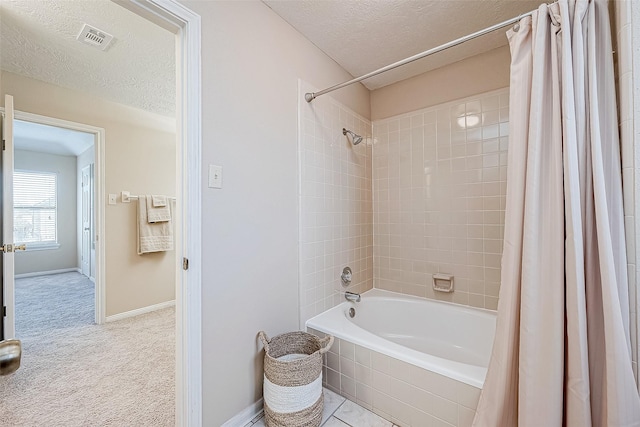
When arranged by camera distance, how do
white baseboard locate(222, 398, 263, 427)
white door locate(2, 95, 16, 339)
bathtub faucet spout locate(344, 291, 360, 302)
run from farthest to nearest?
bathtub faucet spout locate(344, 291, 360, 302)
white door locate(2, 95, 16, 339)
white baseboard locate(222, 398, 263, 427)

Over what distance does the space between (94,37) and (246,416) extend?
8.41 feet

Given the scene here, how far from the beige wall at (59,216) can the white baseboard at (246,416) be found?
5975 mm

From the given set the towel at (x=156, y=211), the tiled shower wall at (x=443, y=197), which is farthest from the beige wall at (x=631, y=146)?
the towel at (x=156, y=211)

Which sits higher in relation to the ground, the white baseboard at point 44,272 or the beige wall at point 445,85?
the beige wall at point 445,85

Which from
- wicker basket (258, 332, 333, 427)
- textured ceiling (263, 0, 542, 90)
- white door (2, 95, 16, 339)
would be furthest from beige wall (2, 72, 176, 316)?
wicker basket (258, 332, 333, 427)

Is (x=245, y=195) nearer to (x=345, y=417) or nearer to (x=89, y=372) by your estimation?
(x=345, y=417)

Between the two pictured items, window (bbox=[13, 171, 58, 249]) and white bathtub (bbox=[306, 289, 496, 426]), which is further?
window (bbox=[13, 171, 58, 249])

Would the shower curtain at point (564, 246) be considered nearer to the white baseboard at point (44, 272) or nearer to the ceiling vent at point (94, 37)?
the ceiling vent at point (94, 37)

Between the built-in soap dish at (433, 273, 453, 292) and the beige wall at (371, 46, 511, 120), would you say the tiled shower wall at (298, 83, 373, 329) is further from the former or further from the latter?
the built-in soap dish at (433, 273, 453, 292)

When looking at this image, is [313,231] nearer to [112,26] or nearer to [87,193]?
[112,26]

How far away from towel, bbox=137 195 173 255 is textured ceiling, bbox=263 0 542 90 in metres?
2.59

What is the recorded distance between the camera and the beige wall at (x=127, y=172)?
250cm

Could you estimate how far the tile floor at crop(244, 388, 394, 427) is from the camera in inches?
53.4

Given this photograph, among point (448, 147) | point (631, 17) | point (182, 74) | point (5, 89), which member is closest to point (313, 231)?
point (182, 74)
